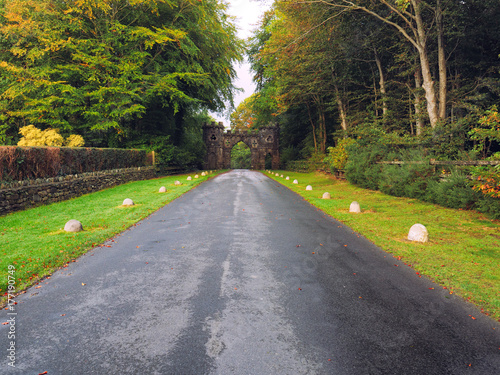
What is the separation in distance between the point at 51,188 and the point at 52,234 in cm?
595

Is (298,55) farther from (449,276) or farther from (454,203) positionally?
(449,276)

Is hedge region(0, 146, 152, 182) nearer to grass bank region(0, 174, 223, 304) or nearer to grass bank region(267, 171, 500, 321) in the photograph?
grass bank region(0, 174, 223, 304)

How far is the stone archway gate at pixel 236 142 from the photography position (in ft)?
178

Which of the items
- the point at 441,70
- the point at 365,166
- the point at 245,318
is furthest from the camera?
the point at 365,166

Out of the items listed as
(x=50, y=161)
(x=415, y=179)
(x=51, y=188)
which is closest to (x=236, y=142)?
(x=50, y=161)

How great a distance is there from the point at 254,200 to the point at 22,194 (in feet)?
29.3

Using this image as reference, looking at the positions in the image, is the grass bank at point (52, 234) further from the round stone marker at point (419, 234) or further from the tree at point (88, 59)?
the tree at point (88, 59)

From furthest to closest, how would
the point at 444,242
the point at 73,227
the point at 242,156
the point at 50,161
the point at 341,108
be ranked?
1. the point at 242,156
2. the point at 341,108
3. the point at 50,161
4. the point at 73,227
5. the point at 444,242

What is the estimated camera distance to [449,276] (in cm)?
455

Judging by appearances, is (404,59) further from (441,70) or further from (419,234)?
(419,234)

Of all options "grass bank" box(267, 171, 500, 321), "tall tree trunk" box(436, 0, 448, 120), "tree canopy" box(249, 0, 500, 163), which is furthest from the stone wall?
"tall tree trunk" box(436, 0, 448, 120)

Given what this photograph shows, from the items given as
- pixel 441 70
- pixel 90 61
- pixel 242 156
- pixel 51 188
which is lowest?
pixel 51 188

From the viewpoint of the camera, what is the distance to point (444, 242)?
250 inches

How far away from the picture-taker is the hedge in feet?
31.6
